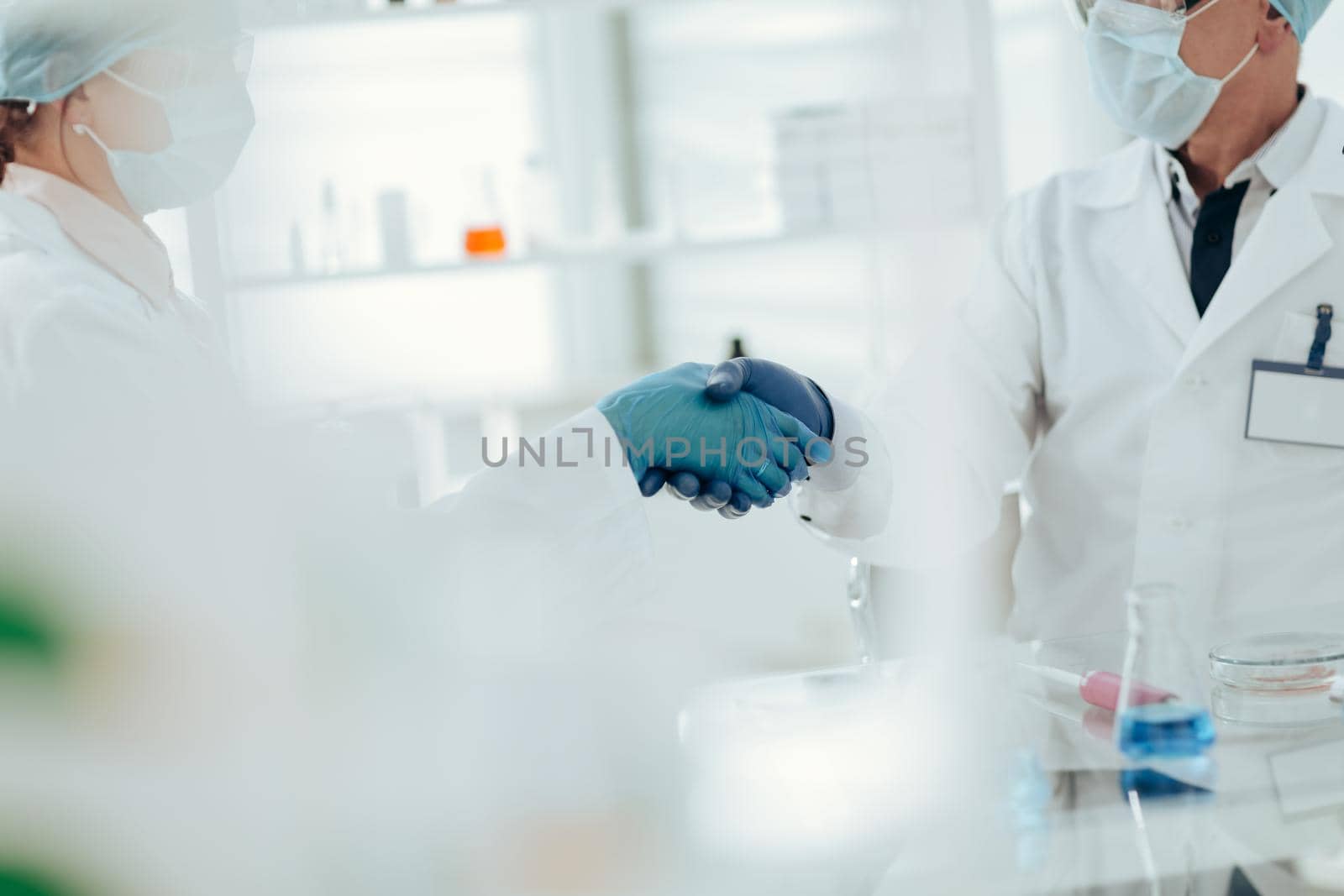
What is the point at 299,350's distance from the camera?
3061mm

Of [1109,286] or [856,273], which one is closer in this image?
[1109,286]

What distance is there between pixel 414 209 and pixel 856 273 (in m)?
1.19

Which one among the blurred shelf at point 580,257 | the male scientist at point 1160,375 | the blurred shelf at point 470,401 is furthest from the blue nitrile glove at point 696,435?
the blurred shelf at point 470,401

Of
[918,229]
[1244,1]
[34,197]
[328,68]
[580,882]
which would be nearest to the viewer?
[580,882]

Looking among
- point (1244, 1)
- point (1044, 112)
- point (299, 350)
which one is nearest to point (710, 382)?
point (1244, 1)

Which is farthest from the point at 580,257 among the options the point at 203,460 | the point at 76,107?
the point at 203,460

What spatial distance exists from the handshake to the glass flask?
1.52ft

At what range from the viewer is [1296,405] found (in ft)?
5.24

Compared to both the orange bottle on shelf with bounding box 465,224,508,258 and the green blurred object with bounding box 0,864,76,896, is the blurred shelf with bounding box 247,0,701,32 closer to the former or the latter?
the orange bottle on shelf with bounding box 465,224,508,258

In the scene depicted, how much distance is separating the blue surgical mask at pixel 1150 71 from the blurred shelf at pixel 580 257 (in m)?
1.03

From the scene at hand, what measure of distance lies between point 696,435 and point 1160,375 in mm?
728

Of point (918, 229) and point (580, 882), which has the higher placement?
point (918, 229)

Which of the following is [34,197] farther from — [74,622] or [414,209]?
[414,209]

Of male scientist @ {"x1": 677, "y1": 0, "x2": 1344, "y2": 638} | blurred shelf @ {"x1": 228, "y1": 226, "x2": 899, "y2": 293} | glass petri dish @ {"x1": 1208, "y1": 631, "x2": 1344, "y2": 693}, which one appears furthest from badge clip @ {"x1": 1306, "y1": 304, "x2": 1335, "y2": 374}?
blurred shelf @ {"x1": 228, "y1": 226, "x2": 899, "y2": 293}
